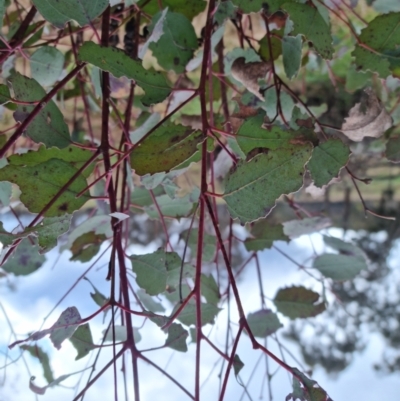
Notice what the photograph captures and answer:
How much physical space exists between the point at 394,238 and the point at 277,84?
3.37 feet

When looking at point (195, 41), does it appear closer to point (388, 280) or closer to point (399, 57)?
point (399, 57)

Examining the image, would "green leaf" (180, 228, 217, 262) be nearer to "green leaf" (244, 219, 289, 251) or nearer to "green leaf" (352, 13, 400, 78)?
"green leaf" (244, 219, 289, 251)

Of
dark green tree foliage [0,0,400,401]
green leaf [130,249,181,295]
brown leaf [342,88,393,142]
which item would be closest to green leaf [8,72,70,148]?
dark green tree foliage [0,0,400,401]

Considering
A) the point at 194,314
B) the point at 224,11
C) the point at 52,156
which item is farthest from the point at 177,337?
the point at 224,11

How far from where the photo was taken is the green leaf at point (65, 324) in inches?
12.4

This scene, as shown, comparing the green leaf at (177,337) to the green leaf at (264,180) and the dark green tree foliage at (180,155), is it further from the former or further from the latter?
the green leaf at (264,180)

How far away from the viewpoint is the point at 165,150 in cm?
28

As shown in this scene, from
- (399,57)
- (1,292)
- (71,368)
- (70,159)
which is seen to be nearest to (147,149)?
(70,159)

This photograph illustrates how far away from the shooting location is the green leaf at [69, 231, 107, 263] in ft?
1.68

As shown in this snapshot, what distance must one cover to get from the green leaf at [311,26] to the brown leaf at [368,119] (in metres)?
0.05

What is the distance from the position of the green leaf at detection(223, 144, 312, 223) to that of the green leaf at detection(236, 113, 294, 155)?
0.03 meters

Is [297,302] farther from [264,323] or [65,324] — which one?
[65,324]

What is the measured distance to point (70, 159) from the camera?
350mm

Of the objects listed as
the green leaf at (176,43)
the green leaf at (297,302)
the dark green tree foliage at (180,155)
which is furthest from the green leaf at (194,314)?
the green leaf at (176,43)
